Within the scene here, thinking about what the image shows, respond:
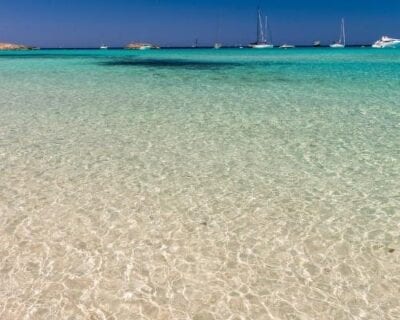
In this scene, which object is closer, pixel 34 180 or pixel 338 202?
pixel 338 202

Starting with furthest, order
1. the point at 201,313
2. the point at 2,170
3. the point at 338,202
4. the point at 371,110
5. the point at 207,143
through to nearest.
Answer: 1. the point at 371,110
2. the point at 207,143
3. the point at 2,170
4. the point at 338,202
5. the point at 201,313

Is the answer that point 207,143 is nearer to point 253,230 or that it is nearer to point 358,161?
point 358,161

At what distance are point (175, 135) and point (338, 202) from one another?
562cm

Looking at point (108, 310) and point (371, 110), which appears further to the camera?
point (371, 110)

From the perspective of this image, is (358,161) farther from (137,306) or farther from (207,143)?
(137,306)

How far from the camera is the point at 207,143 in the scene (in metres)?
10.2

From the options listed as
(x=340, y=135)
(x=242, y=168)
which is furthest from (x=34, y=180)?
(x=340, y=135)

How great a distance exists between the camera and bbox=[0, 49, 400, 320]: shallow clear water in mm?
4250

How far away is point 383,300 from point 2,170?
7.41 m

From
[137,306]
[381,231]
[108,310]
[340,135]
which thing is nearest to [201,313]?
[137,306]

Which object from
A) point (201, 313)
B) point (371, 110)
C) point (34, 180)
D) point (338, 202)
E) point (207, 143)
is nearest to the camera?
point (201, 313)

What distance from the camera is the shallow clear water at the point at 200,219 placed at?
→ 425cm

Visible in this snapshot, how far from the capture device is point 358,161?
8.59 meters

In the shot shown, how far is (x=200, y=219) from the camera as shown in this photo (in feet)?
19.9
